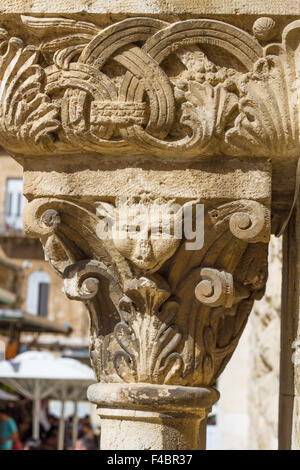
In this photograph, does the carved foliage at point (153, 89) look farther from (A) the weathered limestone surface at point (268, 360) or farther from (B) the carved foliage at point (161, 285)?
(A) the weathered limestone surface at point (268, 360)

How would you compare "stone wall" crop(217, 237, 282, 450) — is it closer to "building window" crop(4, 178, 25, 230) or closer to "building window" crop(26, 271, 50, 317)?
"building window" crop(26, 271, 50, 317)

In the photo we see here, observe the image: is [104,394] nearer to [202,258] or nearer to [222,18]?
[202,258]

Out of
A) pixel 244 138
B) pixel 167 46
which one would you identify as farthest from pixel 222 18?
pixel 244 138

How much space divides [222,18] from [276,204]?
0.64m

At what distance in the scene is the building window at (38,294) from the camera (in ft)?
92.5

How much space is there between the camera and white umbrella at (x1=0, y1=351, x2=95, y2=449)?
7685 mm

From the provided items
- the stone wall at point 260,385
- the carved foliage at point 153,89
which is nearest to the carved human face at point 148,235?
the carved foliage at point 153,89

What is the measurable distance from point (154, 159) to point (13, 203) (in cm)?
2683

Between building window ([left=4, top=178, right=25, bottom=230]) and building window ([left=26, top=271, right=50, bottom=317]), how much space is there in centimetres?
188

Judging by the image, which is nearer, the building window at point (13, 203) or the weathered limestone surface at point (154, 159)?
the weathered limestone surface at point (154, 159)

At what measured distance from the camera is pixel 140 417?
223 cm

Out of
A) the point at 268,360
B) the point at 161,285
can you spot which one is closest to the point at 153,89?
the point at 161,285

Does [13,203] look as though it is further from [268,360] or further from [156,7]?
[156,7]

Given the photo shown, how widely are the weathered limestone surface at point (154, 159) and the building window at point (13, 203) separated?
2609cm
